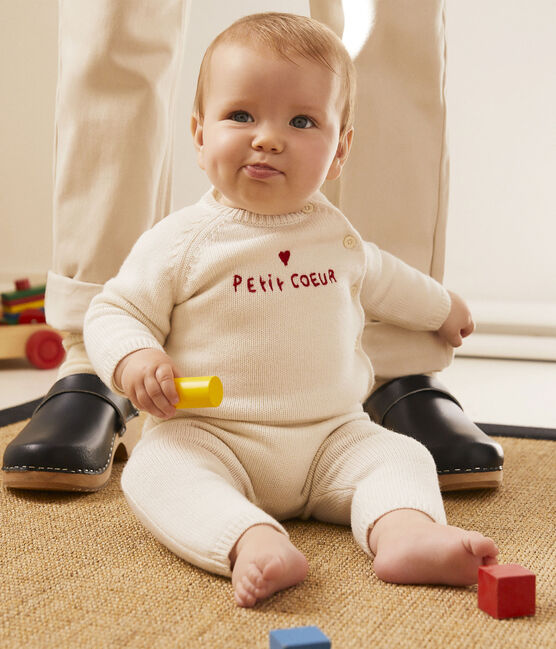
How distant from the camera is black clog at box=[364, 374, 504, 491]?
0.83 metres

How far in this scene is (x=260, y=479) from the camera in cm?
73

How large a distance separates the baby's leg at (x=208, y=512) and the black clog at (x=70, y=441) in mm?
100

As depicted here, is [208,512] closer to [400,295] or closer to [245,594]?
[245,594]

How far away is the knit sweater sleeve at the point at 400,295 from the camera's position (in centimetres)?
88

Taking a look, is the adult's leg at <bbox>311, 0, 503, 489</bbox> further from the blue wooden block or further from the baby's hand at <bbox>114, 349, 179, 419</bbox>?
the blue wooden block

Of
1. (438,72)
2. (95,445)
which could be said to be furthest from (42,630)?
(438,72)

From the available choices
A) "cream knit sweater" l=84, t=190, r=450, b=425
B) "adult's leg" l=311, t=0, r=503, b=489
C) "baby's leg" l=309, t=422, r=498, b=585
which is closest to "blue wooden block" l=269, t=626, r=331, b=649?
"baby's leg" l=309, t=422, r=498, b=585

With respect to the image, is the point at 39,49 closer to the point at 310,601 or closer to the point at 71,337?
the point at 71,337

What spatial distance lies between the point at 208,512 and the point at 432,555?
0.16m

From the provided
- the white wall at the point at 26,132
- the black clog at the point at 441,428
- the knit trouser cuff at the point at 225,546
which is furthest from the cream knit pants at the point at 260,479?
the white wall at the point at 26,132

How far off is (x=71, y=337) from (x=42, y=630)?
507mm

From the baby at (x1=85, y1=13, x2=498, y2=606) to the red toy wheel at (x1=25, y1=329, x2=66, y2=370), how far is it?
2.87 feet

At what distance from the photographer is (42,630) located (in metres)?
0.53

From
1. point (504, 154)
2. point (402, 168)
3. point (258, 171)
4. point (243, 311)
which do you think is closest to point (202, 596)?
point (243, 311)
